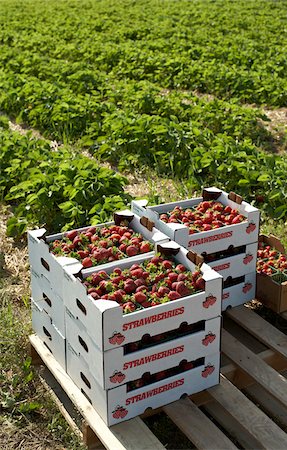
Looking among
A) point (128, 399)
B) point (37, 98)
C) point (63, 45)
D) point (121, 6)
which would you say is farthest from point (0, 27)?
point (128, 399)

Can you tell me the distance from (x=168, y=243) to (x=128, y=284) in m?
0.49

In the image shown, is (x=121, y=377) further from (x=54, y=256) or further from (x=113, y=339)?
(x=54, y=256)

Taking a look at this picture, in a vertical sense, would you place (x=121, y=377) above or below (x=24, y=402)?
above

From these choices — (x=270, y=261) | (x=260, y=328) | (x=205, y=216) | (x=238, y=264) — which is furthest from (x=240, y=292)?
(x=205, y=216)

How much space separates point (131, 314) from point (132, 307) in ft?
0.27

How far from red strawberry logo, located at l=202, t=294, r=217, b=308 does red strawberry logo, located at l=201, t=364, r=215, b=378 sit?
1.31 feet

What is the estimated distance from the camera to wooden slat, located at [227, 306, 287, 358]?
14.5ft

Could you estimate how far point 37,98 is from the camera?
10016mm

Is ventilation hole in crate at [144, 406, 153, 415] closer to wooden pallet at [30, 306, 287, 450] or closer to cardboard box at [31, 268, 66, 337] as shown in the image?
wooden pallet at [30, 306, 287, 450]

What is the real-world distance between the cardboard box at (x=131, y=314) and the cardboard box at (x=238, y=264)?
2.15ft

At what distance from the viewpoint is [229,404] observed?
12.8 ft

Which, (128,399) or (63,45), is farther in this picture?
(63,45)

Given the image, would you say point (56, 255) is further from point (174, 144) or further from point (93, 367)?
point (174, 144)

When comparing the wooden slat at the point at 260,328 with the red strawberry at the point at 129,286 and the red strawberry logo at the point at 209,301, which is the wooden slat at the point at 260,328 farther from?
the red strawberry at the point at 129,286
